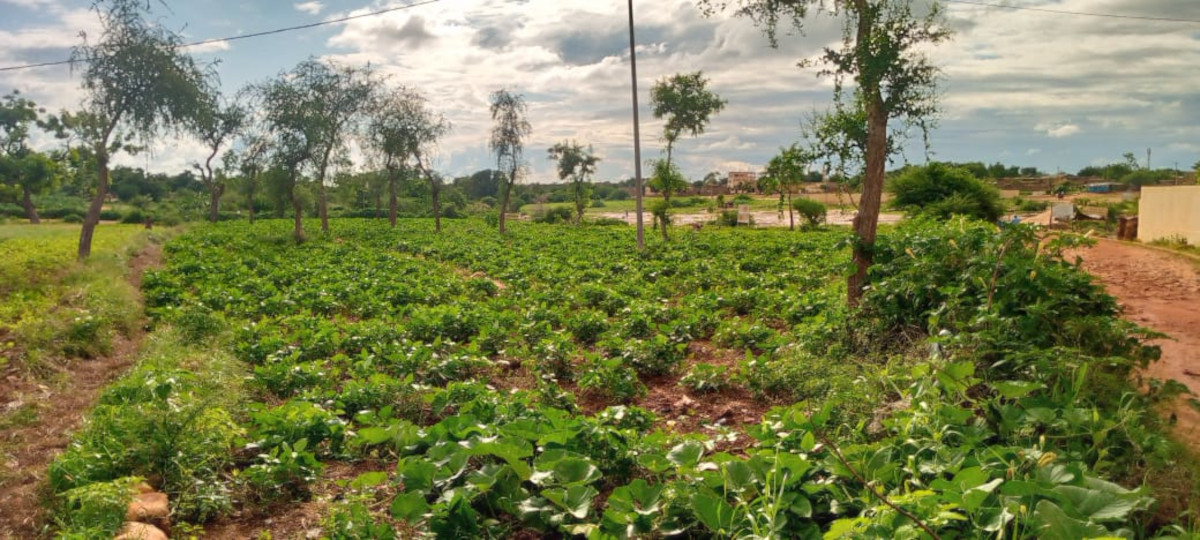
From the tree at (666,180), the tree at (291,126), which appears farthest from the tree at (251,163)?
the tree at (666,180)

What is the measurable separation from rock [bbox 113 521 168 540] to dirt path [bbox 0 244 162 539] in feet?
2.43

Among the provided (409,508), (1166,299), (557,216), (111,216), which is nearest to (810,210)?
(557,216)

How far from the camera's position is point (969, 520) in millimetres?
2877

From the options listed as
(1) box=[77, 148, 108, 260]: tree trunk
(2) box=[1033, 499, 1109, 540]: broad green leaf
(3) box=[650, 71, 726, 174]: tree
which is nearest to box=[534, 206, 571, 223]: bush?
(3) box=[650, 71, 726, 174]: tree

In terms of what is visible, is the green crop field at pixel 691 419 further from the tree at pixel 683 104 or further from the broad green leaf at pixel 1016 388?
the tree at pixel 683 104

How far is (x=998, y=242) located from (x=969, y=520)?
4.40m

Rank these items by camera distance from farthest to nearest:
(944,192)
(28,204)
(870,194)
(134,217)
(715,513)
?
1. (134,217)
2. (28,204)
3. (944,192)
4. (870,194)
5. (715,513)

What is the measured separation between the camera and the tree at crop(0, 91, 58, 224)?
40.5m

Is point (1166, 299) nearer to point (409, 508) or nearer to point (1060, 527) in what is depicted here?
point (1060, 527)

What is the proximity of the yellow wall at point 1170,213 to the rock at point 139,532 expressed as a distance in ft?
72.2

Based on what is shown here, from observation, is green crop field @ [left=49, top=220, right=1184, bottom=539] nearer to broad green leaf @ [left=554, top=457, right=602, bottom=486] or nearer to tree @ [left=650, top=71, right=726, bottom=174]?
broad green leaf @ [left=554, top=457, right=602, bottom=486]

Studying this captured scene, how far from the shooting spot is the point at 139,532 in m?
3.57

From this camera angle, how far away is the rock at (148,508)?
3.83 meters

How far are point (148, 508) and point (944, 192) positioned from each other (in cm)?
3040
